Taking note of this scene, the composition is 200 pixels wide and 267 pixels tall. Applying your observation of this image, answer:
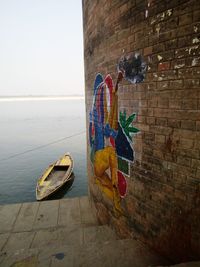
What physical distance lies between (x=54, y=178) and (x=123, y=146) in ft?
32.6

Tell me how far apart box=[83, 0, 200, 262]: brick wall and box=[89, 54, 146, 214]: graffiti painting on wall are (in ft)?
0.44

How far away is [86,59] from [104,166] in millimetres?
2786

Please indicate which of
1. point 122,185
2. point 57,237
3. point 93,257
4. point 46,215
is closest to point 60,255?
point 93,257

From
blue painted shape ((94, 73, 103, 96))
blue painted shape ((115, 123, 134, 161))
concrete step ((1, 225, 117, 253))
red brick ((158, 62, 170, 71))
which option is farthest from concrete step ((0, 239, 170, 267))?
blue painted shape ((94, 73, 103, 96))

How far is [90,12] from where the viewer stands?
499 centimetres

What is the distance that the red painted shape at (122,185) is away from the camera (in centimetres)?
409

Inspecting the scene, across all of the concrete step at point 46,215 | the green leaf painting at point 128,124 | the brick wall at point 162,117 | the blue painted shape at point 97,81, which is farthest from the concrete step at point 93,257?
the blue painted shape at point 97,81

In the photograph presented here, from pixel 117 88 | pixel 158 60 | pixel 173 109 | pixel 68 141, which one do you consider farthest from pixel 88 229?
pixel 68 141

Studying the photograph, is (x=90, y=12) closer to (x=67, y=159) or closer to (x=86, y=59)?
(x=86, y=59)

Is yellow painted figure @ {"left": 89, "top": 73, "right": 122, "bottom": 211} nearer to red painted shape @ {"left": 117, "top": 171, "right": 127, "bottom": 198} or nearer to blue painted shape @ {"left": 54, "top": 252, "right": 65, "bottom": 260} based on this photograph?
red painted shape @ {"left": 117, "top": 171, "right": 127, "bottom": 198}

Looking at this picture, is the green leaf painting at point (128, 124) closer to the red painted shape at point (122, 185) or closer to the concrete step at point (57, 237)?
the red painted shape at point (122, 185)

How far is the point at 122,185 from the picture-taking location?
416 centimetres

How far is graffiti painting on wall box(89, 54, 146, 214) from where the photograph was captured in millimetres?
3704

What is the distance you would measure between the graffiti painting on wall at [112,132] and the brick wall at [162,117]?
0.44ft
